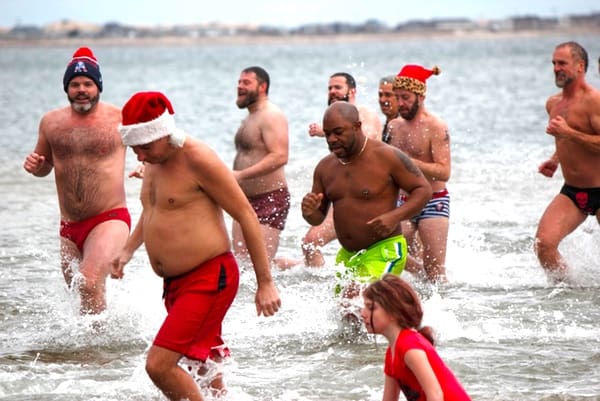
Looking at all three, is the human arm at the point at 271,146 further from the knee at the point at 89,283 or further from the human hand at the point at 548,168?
the knee at the point at 89,283

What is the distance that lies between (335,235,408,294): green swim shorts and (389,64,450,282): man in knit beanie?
1644 mm

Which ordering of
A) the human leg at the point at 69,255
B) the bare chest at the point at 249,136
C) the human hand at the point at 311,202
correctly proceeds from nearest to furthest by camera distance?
1. the human hand at the point at 311,202
2. the human leg at the point at 69,255
3. the bare chest at the point at 249,136

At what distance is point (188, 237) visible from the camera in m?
6.34

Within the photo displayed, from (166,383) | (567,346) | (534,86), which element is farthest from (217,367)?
(534,86)

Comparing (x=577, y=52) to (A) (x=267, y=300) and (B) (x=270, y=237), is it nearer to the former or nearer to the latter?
(B) (x=270, y=237)

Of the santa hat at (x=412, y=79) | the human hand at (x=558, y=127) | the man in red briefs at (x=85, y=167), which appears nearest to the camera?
the man in red briefs at (x=85, y=167)

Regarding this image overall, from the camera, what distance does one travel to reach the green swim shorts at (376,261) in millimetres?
7945

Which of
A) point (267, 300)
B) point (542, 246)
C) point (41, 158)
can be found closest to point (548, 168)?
point (542, 246)

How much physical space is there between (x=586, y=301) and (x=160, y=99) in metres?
4.56

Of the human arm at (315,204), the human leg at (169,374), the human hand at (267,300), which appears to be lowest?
the human leg at (169,374)

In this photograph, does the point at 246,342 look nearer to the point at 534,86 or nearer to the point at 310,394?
the point at 310,394

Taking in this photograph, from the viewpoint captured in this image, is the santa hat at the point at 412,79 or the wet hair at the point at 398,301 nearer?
the wet hair at the point at 398,301

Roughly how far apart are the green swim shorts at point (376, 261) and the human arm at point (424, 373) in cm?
251

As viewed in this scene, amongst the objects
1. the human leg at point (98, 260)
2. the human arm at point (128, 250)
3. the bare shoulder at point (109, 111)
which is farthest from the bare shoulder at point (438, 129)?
the human arm at point (128, 250)
